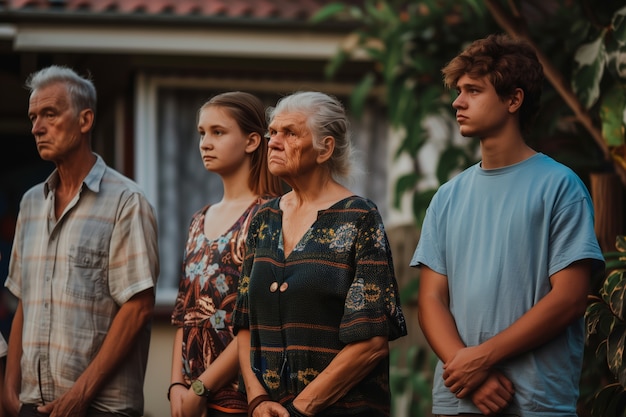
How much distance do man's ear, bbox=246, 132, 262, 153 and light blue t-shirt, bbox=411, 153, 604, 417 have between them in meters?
1.07

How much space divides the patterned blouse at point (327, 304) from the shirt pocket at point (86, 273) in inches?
36.7

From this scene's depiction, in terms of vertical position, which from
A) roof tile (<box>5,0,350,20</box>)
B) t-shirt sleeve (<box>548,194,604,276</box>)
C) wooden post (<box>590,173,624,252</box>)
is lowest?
t-shirt sleeve (<box>548,194,604,276</box>)

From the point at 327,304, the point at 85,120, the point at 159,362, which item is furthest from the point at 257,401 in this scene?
the point at 159,362

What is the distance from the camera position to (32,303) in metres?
4.91

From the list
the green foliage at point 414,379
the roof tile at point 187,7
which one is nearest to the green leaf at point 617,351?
the green foliage at point 414,379

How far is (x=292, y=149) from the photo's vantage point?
4.24 m

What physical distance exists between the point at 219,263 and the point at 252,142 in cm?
54

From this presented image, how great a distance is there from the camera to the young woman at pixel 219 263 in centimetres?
452

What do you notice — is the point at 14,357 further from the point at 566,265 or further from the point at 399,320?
the point at 566,265

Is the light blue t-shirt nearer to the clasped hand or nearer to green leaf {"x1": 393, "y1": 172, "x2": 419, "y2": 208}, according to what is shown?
the clasped hand

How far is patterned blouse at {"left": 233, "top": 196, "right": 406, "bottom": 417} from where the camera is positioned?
4.01 meters

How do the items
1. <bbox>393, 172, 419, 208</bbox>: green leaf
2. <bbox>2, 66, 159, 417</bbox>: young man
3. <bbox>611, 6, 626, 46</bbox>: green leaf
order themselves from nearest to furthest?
<bbox>2, 66, 159, 417</bbox>: young man < <bbox>611, 6, 626, 46</bbox>: green leaf < <bbox>393, 172, 419, 208</bbox>: green leaf

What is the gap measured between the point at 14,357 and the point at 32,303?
0.30m

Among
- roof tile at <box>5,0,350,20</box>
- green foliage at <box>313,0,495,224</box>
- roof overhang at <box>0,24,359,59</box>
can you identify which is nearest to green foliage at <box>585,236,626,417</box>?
green foliage at <box>313,0,495,224</box>
